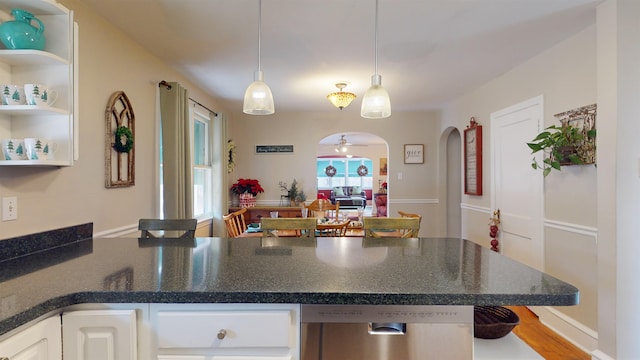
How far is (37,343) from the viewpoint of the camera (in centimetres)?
96

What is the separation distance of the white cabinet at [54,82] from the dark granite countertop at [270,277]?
22.2 inches

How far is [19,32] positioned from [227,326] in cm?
157

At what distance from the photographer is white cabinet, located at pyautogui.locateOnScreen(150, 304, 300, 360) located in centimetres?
102

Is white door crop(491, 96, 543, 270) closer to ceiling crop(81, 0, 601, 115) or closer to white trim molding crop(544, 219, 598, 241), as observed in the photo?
white trim molding crop(544, 219, 598, 241)

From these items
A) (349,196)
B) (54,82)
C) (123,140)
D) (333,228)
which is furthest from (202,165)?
(349,196)

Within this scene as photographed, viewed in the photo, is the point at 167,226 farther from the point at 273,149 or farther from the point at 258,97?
the point at 273,149

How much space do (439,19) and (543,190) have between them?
5.84ft

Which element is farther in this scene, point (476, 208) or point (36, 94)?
point (476, 208)

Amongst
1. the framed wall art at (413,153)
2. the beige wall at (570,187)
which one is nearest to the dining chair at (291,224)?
the beige wall at (570,187)

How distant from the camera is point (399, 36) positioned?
2.51 meters

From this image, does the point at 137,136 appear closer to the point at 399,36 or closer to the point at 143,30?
the point at 143,30

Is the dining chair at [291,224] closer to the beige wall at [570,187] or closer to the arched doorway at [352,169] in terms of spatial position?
the beige wall at [570,187]

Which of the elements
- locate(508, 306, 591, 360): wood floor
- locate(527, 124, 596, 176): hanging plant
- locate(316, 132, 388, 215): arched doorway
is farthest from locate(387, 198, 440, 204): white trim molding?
locate(316, 132, 388, 215): arched doorway

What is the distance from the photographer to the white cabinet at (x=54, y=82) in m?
1.53
